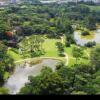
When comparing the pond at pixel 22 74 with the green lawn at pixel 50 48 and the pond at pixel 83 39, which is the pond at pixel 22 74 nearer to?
the green lawn at pixel 50 48

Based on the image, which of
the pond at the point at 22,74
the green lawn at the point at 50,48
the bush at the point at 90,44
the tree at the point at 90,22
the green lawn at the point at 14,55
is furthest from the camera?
the tree at the point at 90,22

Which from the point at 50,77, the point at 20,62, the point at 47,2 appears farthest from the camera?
the point at 47,2

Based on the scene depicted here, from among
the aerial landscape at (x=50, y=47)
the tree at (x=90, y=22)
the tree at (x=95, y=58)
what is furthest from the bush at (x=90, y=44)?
the tree at (x=90, y=22)

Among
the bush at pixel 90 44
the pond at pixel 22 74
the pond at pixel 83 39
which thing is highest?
the pond at pixel 22 74

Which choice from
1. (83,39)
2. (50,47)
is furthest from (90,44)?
(50,47)

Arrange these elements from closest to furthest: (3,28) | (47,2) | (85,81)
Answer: (85,81), (3,28), (47,2)

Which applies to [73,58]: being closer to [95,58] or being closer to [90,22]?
[95,58]

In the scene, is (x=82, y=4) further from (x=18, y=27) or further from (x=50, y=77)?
(x=50, y=77)
